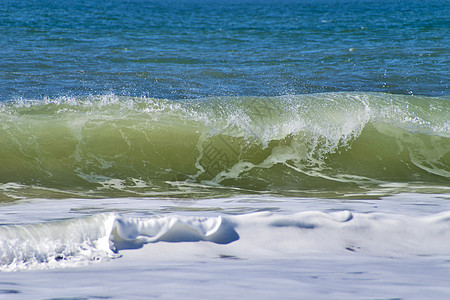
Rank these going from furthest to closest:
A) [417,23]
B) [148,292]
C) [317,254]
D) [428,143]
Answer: [417,23] < [428,143] < [317,254] < [148,292]

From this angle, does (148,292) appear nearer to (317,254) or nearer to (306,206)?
(317,254)

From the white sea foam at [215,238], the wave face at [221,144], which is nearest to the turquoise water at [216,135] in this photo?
the wave face at [221,144]

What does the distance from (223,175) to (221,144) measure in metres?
0.48

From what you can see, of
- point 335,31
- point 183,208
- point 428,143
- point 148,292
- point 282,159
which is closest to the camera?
point 148,292

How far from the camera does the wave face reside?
4.36 m

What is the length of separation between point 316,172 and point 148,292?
9.84ft

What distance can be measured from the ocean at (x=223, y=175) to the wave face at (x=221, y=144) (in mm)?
18

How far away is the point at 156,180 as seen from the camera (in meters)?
4.37

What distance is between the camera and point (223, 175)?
4.50 m

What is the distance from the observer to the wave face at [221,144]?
4.36 meters

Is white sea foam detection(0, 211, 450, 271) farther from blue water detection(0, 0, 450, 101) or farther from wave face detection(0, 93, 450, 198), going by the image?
blue water detection(0, 0, 450, 101)

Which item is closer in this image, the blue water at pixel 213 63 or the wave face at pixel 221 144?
the wave face at pixel 221 144

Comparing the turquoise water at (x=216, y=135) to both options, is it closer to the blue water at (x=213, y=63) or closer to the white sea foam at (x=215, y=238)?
the blue water at (x=213, y=63)

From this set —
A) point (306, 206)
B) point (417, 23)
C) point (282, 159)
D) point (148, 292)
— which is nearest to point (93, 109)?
point (282, 159)
